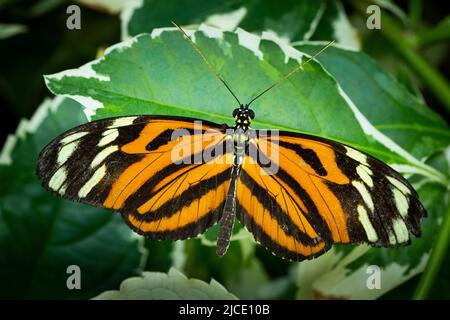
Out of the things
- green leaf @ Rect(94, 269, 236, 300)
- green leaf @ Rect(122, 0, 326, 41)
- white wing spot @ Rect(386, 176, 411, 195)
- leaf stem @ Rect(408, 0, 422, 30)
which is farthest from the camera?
leaf stem @ Rect(408, 0, 422, 30)

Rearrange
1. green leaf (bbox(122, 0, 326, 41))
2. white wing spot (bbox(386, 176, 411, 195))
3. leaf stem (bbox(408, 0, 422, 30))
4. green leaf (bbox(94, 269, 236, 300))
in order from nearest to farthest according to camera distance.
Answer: white wing spot (bbox(386, 176, 411, 195)) → green leaf (bbox(94, 269, 236, 300)) → green leaf (bbox(122, 0, 326, 41)) → leaf stem (bbox(408, 0, 422, 30))

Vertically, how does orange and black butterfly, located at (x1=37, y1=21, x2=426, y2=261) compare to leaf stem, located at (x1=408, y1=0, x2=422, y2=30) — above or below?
below

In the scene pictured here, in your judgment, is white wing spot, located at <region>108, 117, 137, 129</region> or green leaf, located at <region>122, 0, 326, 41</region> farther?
green leaf, located at <region>122, 0, 326, 41</region>

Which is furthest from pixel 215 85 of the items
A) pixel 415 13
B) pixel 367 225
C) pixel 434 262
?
pixel 415 13

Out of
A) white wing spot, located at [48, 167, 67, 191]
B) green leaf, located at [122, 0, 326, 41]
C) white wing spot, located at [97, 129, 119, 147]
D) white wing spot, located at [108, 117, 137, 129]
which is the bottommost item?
white wing spot, located at [48, 167, 67, 191]

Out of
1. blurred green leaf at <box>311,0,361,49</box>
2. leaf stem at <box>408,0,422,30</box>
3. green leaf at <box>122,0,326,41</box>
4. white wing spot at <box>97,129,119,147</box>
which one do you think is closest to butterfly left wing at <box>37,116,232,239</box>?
white wing spot at <box>97,129,119,147</box>

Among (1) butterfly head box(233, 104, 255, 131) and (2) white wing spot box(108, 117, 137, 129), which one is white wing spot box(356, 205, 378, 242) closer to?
(1) butterfly head box(233, 104, 255, 131)
